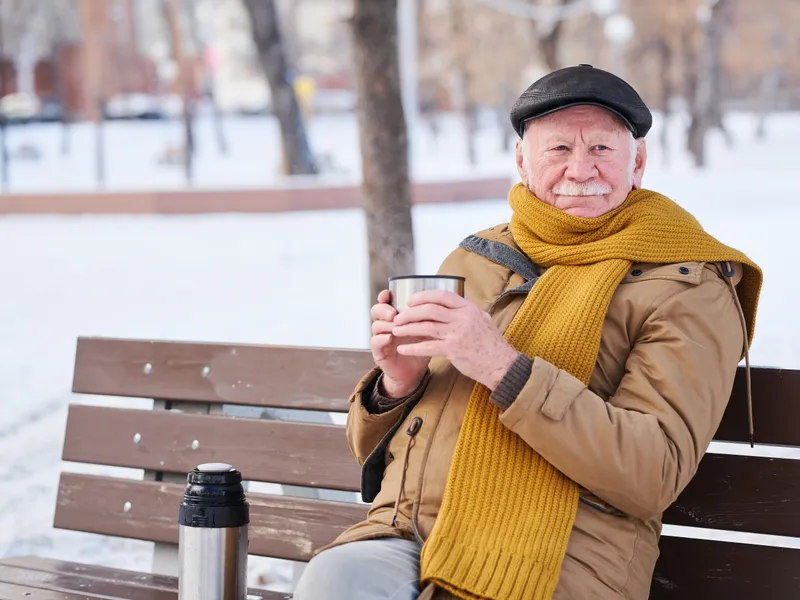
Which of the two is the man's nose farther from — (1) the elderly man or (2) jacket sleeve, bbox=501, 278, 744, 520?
(2) jacket sleeve, bbox=501, 278, 744, 520

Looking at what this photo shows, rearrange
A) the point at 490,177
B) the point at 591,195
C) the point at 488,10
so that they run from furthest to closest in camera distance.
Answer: the point at 488,10 < the point at 490,177 < the point at 591,195

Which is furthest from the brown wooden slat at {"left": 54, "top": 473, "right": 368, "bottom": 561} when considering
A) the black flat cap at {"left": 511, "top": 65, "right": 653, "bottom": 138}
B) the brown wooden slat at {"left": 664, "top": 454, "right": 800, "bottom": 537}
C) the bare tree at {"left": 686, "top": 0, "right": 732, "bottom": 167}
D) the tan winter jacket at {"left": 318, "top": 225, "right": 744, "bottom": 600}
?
the bare tree at {"left": 686, "top": 0, "right": 732, "bottom": 167}

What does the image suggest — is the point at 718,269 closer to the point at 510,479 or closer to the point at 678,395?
the point at 678,395

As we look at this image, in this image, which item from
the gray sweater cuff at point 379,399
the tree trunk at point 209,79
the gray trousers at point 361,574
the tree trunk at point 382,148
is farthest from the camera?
the tree trunk at point 209,79

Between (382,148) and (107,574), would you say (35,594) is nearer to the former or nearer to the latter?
(107,574)

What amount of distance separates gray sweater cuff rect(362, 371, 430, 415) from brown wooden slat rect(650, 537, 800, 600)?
0.72 m

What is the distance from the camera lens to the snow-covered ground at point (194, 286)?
20.8 ft

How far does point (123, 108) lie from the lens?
137ft

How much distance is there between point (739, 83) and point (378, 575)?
43.5 m

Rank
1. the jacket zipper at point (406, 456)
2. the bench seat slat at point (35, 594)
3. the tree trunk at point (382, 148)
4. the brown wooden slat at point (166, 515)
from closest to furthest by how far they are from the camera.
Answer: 1. the jacket zipper at point (406, 456)
2. the bench seat slat at point (35, 594)
3. the brown wooden slat at point (166, 515)
4. the tree trunk at point (382, 148)

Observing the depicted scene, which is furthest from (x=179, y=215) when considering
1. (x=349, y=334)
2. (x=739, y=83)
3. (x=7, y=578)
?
(x=739, y=83)

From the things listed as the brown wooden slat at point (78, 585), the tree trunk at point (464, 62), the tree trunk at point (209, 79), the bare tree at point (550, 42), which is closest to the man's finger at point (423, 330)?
the brown wooden slat at point (78, 585)

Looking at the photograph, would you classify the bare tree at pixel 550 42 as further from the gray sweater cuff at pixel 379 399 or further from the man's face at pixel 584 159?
the gray sweater cuff at pixel 379 399

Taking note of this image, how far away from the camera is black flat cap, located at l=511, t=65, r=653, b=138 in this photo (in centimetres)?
280
